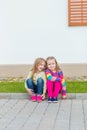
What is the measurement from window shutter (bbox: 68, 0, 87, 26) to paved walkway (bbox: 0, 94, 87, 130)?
3280 millimetres

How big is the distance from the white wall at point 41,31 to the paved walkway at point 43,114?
2.88 metres

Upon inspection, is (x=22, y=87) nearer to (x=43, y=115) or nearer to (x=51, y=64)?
(x=51, y=64)

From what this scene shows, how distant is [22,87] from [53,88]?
1.44 meters

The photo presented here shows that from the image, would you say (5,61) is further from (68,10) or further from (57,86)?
(57,86)

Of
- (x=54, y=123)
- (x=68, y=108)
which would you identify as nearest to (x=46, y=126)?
(x=54, y=123)

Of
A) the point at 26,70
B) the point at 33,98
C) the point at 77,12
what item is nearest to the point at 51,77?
the point at 33,98

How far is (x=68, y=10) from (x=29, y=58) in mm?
1771

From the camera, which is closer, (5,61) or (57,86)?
(57,86)

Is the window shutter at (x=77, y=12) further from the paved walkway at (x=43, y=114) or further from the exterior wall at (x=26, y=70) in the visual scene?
the paved walkway at (x=43, y=114)

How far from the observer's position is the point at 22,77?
12.9m

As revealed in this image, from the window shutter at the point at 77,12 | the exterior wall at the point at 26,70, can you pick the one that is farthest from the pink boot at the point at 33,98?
the window shutter at the point at 77,12

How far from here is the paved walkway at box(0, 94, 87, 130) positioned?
744 centimetres

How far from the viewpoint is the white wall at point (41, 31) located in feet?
41.3

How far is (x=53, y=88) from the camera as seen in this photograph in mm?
9719
